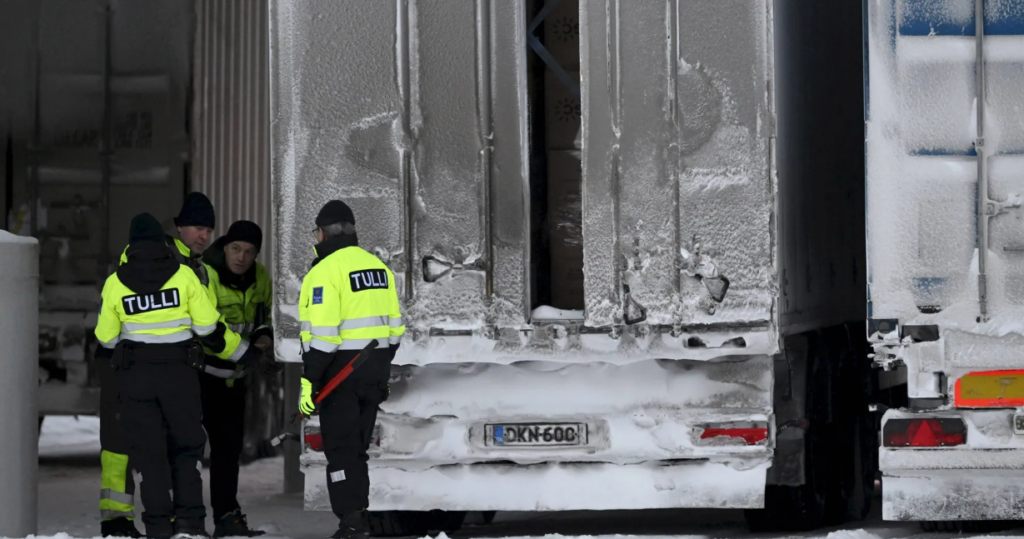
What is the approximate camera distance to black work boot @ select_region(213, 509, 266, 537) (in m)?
8.20

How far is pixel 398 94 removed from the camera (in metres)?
6.98

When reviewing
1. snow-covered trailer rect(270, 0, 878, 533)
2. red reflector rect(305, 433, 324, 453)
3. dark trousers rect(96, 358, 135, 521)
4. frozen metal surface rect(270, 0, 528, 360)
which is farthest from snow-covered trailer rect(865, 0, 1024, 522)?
dark trousers rect(96, 358, 135, 521)

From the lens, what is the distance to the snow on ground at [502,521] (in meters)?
7.84

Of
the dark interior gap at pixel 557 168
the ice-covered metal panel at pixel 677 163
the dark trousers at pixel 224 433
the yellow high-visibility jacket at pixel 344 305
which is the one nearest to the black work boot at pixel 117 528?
the dark trousers at pixel 224 433

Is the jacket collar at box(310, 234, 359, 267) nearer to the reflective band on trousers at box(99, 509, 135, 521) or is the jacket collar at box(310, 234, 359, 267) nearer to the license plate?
the license plate

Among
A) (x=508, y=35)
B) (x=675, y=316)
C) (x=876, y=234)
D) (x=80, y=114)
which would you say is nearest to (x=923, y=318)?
(x=876, y=234)

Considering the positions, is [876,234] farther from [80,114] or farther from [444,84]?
[80,114]

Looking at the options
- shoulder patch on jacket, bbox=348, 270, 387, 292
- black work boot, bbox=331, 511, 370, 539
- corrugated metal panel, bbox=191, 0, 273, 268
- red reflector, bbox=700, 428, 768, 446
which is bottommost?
black work boot, bbox=331, 511, 370, 539

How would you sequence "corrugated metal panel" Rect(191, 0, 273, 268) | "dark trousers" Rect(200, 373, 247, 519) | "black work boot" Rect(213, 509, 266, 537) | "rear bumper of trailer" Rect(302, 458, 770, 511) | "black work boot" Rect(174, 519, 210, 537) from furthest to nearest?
"corrugated metal panel" Rect(191, 0, 273, 268), "dark trousers" Rect(200, 373, 247, 519), "black work boot" Rect(213, 509, 266, 537), "black work boot" Rect(174, 519, 210, 537), "rear bumper of trailer" Rect(302, 458, 770, 511)

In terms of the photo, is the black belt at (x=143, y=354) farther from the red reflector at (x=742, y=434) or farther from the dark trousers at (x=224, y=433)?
the red reflector at (x=742, y=434)

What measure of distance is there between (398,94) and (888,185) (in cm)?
212

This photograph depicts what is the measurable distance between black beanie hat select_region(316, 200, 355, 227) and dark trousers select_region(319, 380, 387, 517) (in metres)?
0.73

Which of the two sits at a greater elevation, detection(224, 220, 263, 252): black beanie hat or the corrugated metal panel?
the corrugated metal panel

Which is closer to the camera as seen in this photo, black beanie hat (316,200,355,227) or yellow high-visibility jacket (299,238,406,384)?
black beanie hat (316,200,355,227)
